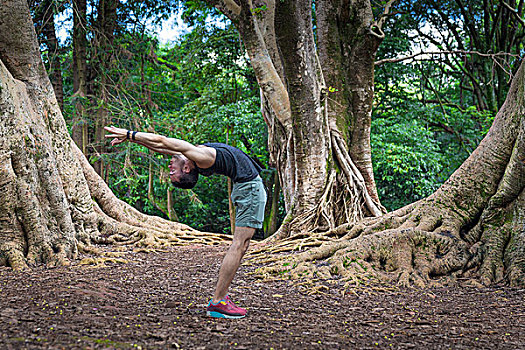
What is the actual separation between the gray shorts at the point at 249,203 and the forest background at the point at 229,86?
26.3ft

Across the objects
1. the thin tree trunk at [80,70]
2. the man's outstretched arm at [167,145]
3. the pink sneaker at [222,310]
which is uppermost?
the thin tree trunk at [80,70]

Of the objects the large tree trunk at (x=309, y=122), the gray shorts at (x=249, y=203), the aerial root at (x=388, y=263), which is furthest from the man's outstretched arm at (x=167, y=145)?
the large tree trunk at (x=309, y=122)

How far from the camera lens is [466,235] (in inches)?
241

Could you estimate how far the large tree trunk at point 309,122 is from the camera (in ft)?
27.9

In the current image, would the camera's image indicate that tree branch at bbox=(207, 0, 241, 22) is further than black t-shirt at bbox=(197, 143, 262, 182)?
Yes

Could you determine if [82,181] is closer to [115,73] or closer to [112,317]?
[112,317]

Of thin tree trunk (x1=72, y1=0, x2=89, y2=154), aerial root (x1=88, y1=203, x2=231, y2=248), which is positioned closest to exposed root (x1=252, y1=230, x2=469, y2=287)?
aerial root (x1=88, y1=203, x2=231, y2=248)

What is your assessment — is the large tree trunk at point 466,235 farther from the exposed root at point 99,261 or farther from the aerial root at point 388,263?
the exposed root at point 99,261

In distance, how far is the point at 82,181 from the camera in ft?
27.3

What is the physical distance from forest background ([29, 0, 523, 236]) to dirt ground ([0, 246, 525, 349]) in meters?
6.79

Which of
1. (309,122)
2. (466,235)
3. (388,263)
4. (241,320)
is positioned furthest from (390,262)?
(309,122)

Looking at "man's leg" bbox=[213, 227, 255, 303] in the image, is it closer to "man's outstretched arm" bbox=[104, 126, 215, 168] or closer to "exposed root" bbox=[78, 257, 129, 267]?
"man's outstretched arm" bbox=[104, 126, 215, 168]

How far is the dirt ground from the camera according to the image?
3023 millimetres

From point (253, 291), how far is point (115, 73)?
10594 millimetres
